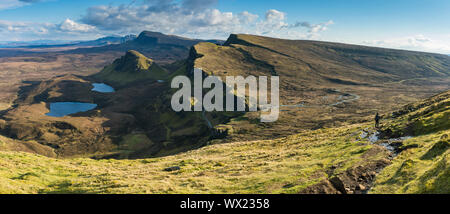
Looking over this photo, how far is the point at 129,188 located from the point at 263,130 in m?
90.0

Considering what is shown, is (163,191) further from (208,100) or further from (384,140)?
(208,100)

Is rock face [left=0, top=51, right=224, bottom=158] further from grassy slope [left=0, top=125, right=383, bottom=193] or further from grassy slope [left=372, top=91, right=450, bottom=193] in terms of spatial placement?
grassy slope [left=372, top=91, right=450, bottom=193]

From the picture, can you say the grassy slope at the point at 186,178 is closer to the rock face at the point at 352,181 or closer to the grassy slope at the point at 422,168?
the rock face at the point at 352,181

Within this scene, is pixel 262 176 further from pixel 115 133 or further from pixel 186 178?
pixel 115 133

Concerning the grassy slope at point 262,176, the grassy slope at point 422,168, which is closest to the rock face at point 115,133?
the grassy slope at point 262,176

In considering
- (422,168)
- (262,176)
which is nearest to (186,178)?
(262,176)

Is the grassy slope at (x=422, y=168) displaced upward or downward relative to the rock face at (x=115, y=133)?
upward

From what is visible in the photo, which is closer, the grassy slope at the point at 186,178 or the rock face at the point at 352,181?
the rock face at the point at 352,181

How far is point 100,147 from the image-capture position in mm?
126188

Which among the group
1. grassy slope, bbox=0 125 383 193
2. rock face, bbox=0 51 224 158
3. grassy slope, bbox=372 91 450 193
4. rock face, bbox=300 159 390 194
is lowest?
rock face, bbox=0 51 224 158

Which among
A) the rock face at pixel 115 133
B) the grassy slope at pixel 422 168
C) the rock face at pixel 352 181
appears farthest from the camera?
the rock face at pixel 115 133

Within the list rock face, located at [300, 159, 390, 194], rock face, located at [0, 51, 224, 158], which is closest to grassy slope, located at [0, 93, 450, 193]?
rock face, located at [300, 159, 390, 194]

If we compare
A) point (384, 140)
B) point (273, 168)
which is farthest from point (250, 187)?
point (384, 140)

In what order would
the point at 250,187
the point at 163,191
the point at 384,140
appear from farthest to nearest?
the point at 384,140 → the point at 250,187 → the point at 163,191
